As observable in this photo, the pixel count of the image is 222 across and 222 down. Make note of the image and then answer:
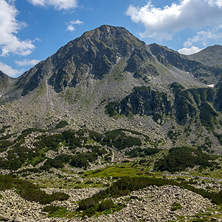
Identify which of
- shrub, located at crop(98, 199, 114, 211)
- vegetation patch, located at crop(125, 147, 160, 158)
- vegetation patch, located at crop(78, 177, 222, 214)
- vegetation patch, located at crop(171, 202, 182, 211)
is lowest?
vegetation patch, located at crop(125, 147, 160, 158)

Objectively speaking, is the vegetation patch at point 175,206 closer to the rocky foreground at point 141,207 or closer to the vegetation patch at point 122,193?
the rocky foreground at point 141,207

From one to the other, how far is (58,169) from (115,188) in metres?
71.5

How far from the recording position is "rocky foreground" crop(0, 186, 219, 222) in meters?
23.4

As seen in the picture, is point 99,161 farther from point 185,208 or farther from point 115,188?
point 185,208

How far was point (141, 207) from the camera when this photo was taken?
2575 cm

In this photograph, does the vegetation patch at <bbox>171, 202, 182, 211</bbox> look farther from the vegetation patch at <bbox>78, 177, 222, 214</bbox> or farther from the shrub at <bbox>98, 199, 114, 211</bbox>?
the shrub at <bbox>98, 199, 114, 211</bbox>

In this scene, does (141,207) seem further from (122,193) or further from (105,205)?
(122,193)

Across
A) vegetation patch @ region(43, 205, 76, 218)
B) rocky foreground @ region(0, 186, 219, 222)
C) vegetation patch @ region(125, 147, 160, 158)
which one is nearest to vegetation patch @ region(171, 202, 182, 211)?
rocky foreground @ region(0, 186, 219, 222)

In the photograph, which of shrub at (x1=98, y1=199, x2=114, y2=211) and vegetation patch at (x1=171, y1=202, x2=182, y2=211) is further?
shrub at (x1=98, y1=199, x2=114, y2=211)

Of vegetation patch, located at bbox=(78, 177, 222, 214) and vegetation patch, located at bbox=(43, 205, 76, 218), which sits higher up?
vegetation patch, located at bbox=(78, 177, 222, 214)

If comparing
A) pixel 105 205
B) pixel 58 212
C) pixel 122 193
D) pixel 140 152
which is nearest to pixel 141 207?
pixel 105 205

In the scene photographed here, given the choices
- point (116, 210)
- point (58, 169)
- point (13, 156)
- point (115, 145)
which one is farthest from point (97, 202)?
point (115, 145)

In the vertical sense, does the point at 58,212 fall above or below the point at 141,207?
below

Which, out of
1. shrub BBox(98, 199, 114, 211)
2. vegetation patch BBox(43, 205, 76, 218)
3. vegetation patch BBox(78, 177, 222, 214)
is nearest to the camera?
shrub BBox(98, 199, 114, 211)
